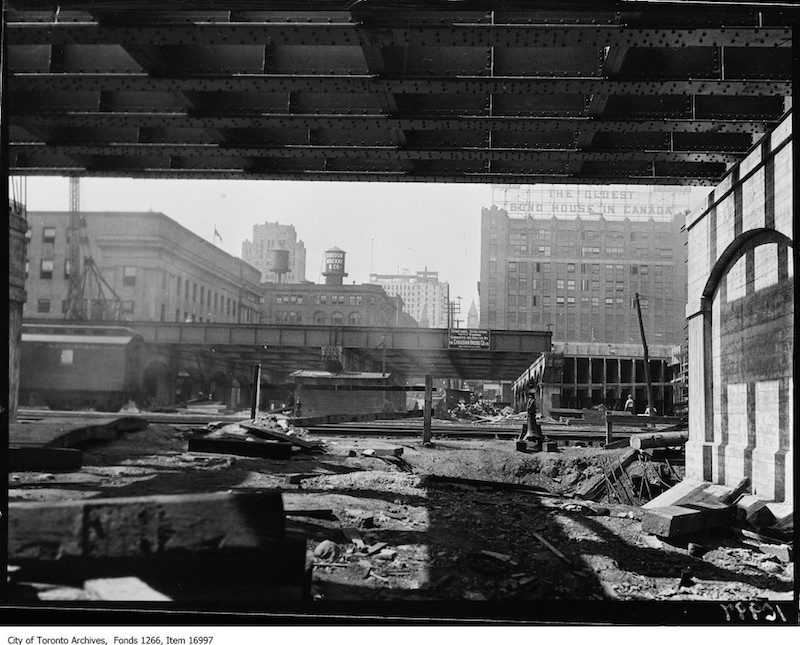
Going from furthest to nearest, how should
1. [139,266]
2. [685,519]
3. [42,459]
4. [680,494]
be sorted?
[139,266], [680,494], [42,459], [685,519]

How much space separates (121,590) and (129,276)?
153 feet

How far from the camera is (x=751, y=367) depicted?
8.74m

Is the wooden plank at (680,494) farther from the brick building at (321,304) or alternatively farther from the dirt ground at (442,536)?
the brick building at (321,304)

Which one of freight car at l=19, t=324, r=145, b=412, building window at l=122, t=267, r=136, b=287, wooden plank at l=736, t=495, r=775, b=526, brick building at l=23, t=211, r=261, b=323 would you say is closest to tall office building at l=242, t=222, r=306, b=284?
brick building at l=23, t=211, r=261, b=323

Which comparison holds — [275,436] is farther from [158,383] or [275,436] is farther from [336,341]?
[336,341]

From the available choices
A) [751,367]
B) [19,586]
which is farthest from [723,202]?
[19,586]

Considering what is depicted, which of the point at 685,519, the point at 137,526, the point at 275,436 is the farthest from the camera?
the point at 275,436

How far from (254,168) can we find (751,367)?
8.34m

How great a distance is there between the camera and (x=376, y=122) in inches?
356

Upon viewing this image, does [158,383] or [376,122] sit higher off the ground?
[376,122]

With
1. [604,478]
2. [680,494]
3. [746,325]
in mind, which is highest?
[746,325]

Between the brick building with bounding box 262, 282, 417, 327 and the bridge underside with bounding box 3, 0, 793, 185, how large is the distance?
205ft

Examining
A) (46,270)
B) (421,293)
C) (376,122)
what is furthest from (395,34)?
(421,293)

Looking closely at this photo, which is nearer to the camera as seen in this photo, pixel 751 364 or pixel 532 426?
pixel 751 364
